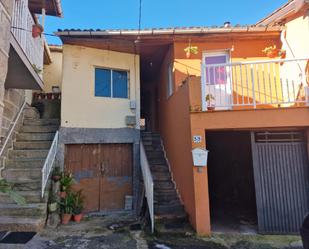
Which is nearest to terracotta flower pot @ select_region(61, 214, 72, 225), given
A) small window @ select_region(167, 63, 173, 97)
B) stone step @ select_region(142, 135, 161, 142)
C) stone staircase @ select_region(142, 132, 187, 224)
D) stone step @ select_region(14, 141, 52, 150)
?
stone step @ select_region(14, 141, 52, 150)

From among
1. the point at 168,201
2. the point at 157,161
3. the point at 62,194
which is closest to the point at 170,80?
the point at 157,161

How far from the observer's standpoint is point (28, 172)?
7121mm

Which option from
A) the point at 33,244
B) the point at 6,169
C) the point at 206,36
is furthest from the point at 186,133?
the point at 6,169

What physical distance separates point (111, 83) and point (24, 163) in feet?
12.2

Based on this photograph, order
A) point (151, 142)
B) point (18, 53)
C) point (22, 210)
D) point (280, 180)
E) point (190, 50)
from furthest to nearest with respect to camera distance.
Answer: point (151, 142)
point (190, 50)
point (22, 210)
point (280, 180)
point (18, 53)

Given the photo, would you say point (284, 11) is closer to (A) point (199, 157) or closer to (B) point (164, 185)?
(A) point (199, 157)

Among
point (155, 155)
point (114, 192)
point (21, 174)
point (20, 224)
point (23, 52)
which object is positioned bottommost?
point (20, 224)

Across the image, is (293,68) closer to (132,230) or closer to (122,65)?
(122,65)

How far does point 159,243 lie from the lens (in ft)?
17.7

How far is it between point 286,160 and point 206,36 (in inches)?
174

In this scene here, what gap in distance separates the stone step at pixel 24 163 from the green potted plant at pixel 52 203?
42.0 inches

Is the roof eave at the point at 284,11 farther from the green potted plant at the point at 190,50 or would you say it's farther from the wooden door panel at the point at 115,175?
the wooden door panel at the point at 115,175

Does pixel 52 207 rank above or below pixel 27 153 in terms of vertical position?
below

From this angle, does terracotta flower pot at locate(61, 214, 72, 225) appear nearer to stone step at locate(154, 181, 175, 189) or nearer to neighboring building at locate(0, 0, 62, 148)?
stone step at locate(154, 181, 175, 189)
